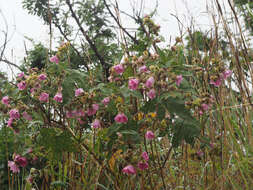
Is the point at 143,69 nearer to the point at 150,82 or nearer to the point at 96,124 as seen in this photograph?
the point at 150,82

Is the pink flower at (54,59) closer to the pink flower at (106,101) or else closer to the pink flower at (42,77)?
the pink flower at (42,77)

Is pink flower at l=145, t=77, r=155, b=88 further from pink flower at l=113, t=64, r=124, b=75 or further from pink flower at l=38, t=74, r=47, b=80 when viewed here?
pink flower at l=38, t=74, r=47, b=80

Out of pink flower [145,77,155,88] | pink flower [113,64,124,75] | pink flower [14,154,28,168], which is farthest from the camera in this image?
pink flower [14,154,28,168]

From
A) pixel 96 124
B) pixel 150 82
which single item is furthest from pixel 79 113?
pixel 150 82

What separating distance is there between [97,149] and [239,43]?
2.71 ft

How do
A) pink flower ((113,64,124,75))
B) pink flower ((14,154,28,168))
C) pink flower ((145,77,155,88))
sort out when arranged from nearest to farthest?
pink flower ((145,77,155,88)) → pink flower ((113,64,124,75)) → pink flower ((14,154,28,168))

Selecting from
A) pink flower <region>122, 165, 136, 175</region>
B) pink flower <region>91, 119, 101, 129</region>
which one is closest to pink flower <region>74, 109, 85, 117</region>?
pink flower <region>91, 119, 101, 129</region>

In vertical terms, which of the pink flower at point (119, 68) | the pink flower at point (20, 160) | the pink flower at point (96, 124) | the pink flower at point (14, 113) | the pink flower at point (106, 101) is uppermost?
the pink flower at point (119, 68)

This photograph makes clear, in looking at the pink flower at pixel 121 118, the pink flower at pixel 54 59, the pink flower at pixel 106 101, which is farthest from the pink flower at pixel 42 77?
the pink flower at pixel 121 118

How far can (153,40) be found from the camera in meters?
1.19

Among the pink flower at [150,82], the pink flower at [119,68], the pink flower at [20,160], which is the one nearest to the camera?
the pink flower at [150,82]

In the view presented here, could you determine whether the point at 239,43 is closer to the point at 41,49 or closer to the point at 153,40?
the point at 153,40

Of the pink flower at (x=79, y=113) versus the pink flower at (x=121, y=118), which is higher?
the pink flower at (x=79, y=113)

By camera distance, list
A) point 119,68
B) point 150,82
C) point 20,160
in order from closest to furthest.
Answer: point 150,82
point 119,68
point 20,160
